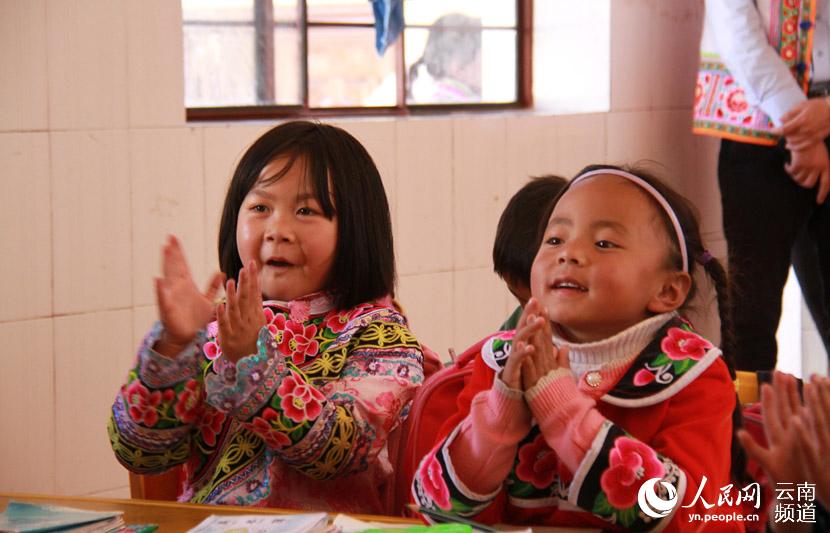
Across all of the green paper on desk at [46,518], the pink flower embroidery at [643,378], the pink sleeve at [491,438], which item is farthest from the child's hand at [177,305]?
the pink flower embroidery at [643,378]

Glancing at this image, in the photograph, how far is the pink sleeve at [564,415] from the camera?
1379 millimetres

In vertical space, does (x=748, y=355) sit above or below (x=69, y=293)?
below

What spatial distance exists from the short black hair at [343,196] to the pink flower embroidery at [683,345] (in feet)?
1.70

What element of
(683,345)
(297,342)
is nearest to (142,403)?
(297,342)

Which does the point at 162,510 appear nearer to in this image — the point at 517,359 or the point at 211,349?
the point at 211,349

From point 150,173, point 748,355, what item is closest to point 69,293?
point 150,173

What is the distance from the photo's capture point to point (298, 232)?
1799 mm

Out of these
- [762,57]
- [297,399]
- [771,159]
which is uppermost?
[762,57]

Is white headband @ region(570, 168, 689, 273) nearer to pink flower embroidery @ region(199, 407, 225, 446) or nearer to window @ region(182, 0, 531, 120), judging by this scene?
pink flower embroidery @ region(199, 407, 225, 446)

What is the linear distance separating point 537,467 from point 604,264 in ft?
0.91

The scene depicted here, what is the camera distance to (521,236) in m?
2.22

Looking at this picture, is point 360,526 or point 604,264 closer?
point 360,526

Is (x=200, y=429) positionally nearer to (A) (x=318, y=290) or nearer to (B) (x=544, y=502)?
(A) (x=318, y=290)

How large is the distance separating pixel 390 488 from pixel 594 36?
2.80 meters
